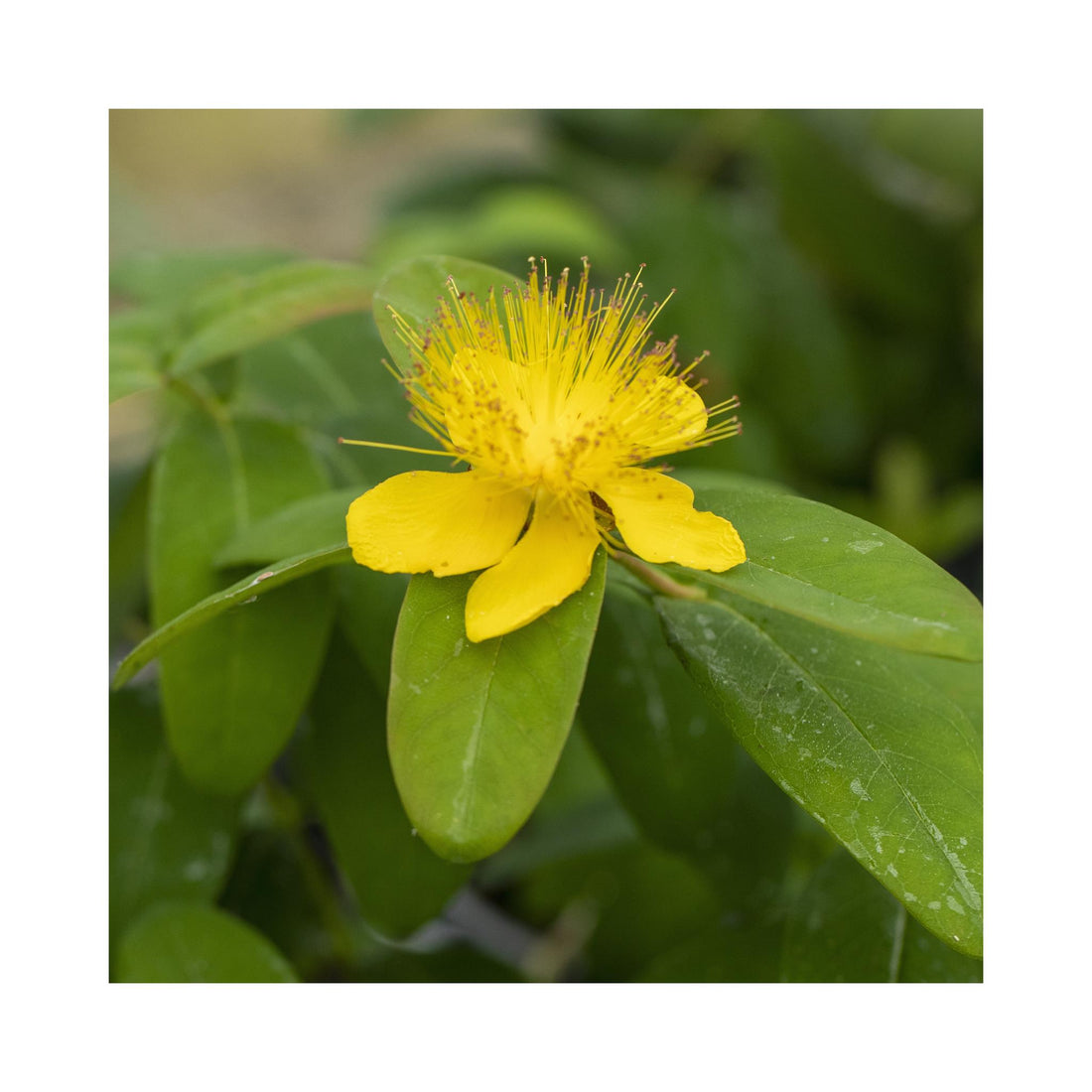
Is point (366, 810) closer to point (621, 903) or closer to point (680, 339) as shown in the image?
point (621, 903)

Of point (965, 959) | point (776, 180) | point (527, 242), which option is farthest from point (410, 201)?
point (965, 959)

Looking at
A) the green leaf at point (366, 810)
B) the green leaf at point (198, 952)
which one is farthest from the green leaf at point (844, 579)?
the green leaf at point (198, 952)

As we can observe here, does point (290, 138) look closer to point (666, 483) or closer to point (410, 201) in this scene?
point (410, 201)

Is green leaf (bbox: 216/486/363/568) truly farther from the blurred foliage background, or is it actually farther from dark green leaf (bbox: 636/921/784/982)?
dark green leaf (bbox: 636/921/784/982)

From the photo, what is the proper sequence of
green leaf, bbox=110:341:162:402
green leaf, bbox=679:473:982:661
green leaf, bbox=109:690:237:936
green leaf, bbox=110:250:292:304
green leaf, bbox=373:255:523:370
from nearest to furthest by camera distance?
1. green leaf, bbox=679:473:982:661
2. green leaf, bbox=373:255:523:370
3. green leaf, bbox=110:341:162:402
4. green leaf, bbox=109:690:237:936
5. green leaf, bbox=110:250:292:304

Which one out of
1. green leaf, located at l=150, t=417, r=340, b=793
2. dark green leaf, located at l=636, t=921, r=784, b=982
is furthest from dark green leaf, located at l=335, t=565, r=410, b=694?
dark green leaf, located at l=636, t=921, r=784, b=982

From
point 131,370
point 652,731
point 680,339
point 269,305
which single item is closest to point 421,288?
point 269,305

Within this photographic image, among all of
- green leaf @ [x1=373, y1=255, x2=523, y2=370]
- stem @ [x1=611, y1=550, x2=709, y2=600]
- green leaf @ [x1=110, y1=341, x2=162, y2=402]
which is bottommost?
stem @ [x1=611, y1=550, x2=709, y2=600]
